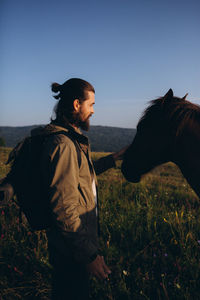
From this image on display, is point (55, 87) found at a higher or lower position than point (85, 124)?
higher

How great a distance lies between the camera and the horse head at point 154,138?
5.90 feet

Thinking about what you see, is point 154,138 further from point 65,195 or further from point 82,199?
point 65,195

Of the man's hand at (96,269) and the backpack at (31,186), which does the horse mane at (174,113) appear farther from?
the man's hand at (96,269)

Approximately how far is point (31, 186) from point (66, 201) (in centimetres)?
33

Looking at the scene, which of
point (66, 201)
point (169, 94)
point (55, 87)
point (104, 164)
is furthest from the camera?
point (104, 164)

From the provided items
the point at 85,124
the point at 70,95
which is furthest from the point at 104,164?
the point at 70,95

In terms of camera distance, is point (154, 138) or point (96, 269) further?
point (154, 138)

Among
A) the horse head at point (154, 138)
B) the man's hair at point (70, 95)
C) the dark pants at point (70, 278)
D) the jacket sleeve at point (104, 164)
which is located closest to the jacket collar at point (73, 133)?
the man's hair at point (70, 95)

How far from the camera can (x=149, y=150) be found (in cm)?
188

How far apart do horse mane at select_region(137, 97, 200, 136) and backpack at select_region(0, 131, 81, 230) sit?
0.96 meters

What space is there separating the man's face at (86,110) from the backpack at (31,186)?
15.5 inches

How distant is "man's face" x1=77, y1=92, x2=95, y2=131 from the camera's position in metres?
1.82

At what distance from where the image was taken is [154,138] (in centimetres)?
184

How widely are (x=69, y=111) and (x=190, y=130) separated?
1157 millimetres
